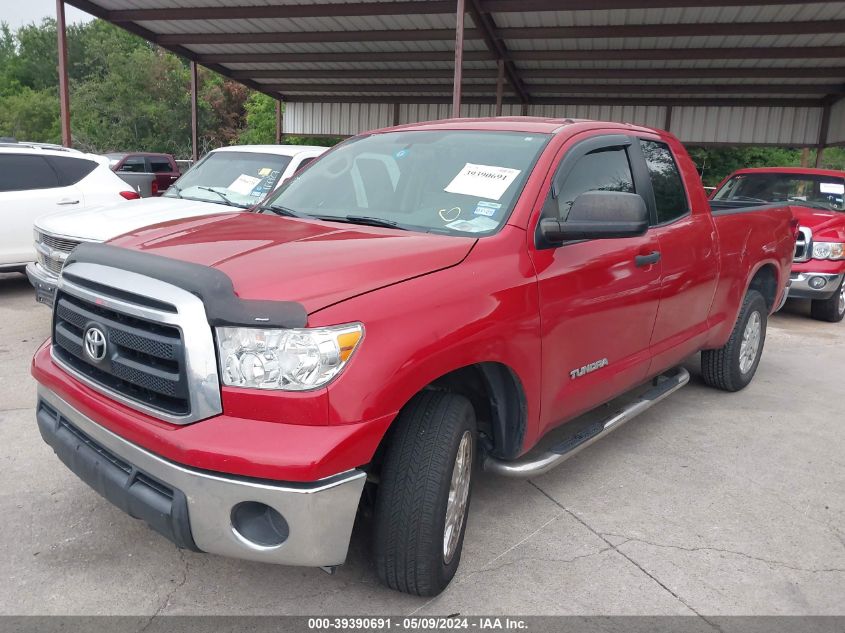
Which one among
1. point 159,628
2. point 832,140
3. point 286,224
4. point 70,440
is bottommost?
point 159,628

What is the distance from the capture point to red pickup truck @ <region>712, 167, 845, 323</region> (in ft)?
26.3

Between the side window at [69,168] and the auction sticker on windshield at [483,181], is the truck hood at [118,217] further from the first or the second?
the auction sticker on windshield at [483,181]

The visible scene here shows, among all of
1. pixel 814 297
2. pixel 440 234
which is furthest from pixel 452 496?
pixel 814 297

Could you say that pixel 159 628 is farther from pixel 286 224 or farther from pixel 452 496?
pixel 286 224

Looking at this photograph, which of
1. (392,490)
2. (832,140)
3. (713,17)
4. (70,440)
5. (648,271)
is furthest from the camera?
(832,140)

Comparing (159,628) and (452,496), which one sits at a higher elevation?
(452,496)

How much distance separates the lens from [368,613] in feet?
8.58

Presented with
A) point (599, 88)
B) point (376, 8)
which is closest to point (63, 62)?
point (376, 8)

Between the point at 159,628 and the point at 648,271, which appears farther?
the point at 648,271

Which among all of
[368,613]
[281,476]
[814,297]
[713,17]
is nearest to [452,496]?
[368,613]

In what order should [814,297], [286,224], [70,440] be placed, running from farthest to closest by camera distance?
[814,297] < [286,224] < [70,440]

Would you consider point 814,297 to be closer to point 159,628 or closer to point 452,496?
point 452,496

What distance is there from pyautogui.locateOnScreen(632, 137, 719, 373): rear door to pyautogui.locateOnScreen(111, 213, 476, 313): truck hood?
1611 mm

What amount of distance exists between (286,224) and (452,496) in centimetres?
139
